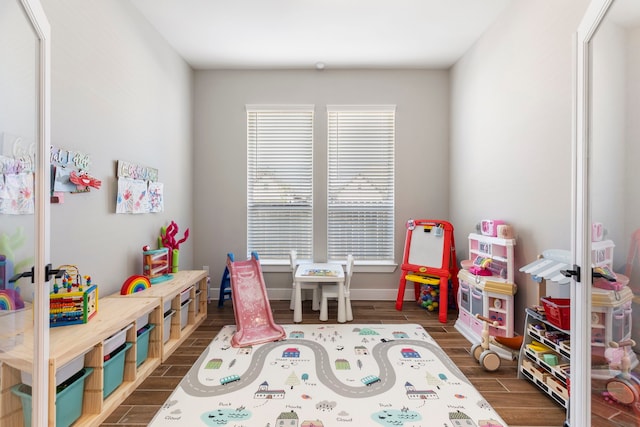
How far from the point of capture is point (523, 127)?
2365 millimetres

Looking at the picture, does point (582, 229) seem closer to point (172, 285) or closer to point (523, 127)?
point (523, 127)

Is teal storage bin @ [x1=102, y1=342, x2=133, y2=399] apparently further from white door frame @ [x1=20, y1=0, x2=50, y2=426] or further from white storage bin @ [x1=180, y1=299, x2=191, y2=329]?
white storage bin @ [x1=180, y1=299, x2=191, y2=329]

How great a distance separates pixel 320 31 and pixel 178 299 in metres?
2.88

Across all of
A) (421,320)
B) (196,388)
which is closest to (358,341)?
(421,320)

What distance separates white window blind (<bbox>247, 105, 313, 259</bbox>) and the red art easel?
4.04 ft

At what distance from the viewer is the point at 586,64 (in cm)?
149

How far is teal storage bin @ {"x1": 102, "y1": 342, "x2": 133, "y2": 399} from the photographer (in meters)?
1.75

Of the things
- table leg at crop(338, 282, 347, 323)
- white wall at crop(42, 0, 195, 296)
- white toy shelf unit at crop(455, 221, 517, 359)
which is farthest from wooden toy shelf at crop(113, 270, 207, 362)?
white toy shelf unit at crop(455, 221, 517, 359)

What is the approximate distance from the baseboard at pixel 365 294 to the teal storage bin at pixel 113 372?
6.13ft

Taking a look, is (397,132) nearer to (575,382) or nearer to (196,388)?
(575,382)

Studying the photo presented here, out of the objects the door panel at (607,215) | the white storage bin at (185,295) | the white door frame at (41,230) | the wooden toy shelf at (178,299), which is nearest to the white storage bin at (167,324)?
the wooden toy shelf at (178,299)

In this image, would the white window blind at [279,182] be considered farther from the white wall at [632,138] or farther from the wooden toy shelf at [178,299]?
the white wall at [632,138]

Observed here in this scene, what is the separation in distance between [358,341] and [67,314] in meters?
2.13

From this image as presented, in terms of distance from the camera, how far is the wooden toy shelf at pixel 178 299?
2.28 m
